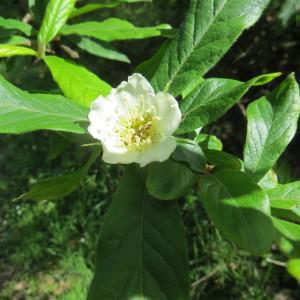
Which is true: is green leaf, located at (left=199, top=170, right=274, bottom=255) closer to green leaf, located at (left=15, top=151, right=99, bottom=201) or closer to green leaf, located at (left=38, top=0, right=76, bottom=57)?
green leaf, located at (left=15, top=151, right=99, bottom=201)

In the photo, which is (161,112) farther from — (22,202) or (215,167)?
(22,202)

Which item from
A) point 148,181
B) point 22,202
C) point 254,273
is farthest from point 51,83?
point 22,202

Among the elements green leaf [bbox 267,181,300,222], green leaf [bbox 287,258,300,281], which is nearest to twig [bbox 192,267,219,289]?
green leaf [bbox 267,181,300,222]

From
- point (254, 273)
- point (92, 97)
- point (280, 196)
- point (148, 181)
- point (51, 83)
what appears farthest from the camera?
point (254, 273)

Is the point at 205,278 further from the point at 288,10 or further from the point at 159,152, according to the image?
the point at 159,152

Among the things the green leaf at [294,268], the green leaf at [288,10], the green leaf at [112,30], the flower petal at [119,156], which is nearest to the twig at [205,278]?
the green leaf at [288,10]

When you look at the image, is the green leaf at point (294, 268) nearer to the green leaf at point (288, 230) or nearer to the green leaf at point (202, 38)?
the green leaf at point (288, 230)
